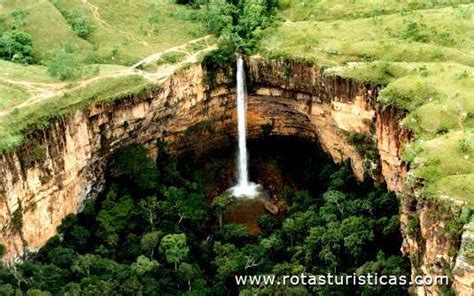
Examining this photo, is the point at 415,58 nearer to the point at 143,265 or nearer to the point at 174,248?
the point at 174,248

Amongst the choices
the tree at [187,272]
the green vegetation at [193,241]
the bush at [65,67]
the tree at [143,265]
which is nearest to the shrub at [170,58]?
the bush at [65,67]

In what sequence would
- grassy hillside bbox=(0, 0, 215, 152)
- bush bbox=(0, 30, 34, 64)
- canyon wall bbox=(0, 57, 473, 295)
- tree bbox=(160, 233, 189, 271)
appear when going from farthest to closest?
bush bbox=(0, 30, 34, 64) < grassy hillside bbox=(0, 0, 215, 152) < tree bbox=(160, 233, 189, 271) < canyon wall bbox=(0, 57, 473, 295)

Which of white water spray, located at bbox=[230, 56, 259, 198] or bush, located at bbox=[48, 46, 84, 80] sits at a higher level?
bush, located at bbox=[48, 46, 84, 80]

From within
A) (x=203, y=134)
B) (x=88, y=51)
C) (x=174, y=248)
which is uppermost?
(x=88, y=51)

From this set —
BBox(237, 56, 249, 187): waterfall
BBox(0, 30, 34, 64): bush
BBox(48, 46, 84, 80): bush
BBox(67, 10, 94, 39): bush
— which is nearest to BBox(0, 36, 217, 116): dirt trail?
BBox(48, 46, 84, 80): bush

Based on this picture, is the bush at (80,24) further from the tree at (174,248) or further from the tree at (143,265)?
the tree at (143,265)

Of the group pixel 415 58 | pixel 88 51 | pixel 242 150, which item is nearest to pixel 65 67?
pixel 88 51

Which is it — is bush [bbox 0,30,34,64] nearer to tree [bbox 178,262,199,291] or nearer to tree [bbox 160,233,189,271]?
tree [bbox 160,233,189,271]
